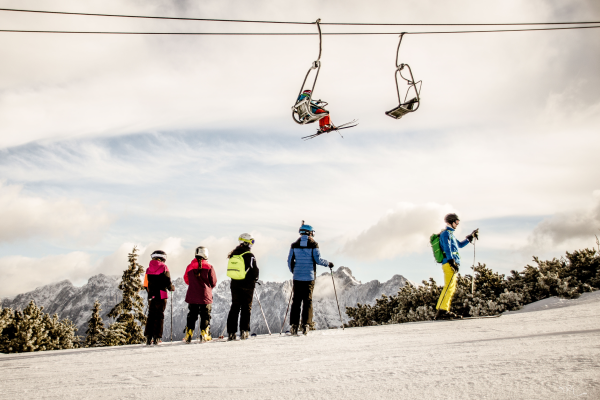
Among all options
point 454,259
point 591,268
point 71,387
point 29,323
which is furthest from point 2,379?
point 29,323

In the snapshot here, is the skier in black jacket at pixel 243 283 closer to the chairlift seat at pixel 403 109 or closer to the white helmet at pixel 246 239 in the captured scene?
the white helmet at pixel 246 239

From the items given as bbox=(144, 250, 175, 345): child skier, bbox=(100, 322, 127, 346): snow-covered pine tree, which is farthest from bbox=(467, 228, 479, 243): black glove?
bbox=(100, 322, 127, 346): snow-covered pine tree

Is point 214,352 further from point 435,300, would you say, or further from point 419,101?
point 435,300

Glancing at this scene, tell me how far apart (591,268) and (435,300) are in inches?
183

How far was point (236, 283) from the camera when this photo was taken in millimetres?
9609

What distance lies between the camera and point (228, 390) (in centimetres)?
405

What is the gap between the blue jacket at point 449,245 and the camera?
9.62 metres

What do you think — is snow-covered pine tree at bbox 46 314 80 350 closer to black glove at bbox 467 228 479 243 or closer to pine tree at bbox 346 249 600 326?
pine tree at bbox 346 249 600 326

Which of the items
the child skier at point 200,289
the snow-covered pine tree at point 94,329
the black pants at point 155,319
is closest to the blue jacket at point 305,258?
the child skier at point 200,289

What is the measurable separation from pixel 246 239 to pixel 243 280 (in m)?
0.92

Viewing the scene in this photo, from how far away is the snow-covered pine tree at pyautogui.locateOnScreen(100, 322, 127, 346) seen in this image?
1249 inches

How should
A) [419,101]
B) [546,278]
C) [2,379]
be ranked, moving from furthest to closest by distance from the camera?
[546,278] < [419,101] < [2,379]

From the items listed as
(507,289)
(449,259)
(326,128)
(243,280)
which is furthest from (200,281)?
(507,289)

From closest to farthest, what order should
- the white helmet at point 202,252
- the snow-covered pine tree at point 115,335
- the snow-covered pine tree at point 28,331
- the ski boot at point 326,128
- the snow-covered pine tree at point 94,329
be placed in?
the white helmet at point 202,252, the ski boot at point 326,128, the snow-covered pine tree at point 115,335, the snow-covered pine tree at point 28,331, the snow-covered pine tree at point 94,329
